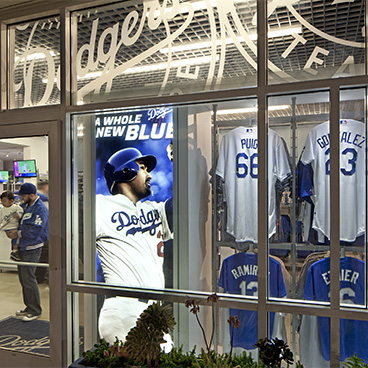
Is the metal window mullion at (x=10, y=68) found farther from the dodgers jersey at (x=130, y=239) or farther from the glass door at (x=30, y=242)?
the dodgers jersey at (x=130, y=239)

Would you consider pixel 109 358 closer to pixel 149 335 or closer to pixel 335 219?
pixel 149 335

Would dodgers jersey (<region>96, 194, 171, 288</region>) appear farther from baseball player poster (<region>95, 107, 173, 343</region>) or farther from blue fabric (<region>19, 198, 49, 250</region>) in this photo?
blue fabric (<region>19, 198, 49, 250</region>)

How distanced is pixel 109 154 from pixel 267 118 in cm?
102

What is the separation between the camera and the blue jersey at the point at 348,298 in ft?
6.70

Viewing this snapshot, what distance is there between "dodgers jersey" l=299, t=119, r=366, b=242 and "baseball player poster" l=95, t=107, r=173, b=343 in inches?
32.4

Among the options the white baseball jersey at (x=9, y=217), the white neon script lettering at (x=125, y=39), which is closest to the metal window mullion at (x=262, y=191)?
the white neon script lettering at (x=125, y=39)

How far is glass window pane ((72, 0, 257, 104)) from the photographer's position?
223cm

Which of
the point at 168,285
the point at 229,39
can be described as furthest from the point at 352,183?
the point at 168,285

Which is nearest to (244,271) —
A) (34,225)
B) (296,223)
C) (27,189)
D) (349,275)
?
(296,223)

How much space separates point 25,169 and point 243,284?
162cm

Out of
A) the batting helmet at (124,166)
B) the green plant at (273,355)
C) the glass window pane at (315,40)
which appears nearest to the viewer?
the green plant at (273,355)

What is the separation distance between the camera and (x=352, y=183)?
206cm

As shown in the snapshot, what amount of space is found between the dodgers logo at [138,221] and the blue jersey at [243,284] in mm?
490

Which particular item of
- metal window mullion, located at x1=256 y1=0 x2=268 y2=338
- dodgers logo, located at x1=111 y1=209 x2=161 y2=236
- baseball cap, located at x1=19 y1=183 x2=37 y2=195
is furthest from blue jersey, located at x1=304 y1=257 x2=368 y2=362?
baseball cap, located at x1=19 y1=183 x2=37 y2=195
